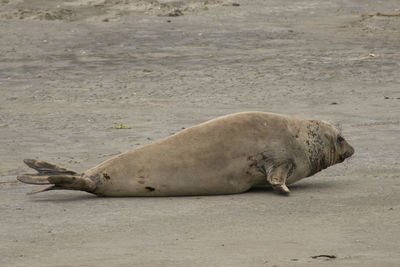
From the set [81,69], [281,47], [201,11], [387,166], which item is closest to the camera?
[387,166]

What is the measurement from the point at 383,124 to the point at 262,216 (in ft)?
14.1

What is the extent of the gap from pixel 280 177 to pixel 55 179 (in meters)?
1.62

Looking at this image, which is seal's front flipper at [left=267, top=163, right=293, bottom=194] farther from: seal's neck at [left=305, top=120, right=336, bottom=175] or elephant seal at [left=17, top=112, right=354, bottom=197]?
seal's neck at [left=305, top=120, right=336, bottom=175]

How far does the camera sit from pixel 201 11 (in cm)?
1975

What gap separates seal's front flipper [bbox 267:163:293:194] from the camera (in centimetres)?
683

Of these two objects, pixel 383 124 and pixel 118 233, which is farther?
pixel 383 124

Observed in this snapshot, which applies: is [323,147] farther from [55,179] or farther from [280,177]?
[55,179]

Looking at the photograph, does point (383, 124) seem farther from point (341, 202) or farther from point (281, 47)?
point (281, 47)

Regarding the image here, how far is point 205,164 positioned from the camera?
685cm

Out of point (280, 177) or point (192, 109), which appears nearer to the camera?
point (280, 177)

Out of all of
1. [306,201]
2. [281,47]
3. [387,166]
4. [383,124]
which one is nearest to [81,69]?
[281,47]

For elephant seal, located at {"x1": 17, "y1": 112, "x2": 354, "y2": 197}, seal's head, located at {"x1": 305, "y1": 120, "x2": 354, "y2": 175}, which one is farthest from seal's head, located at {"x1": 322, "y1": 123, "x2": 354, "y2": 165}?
elephant seal, located at {"x1": 17, "y1": 112, "x2": 354, "y2": 197}

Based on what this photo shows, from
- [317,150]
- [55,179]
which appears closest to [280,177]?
[317,150]

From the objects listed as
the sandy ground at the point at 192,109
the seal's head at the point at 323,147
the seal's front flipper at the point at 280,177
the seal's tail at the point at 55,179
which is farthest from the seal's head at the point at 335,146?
the seal's tail at the point at 55,179
